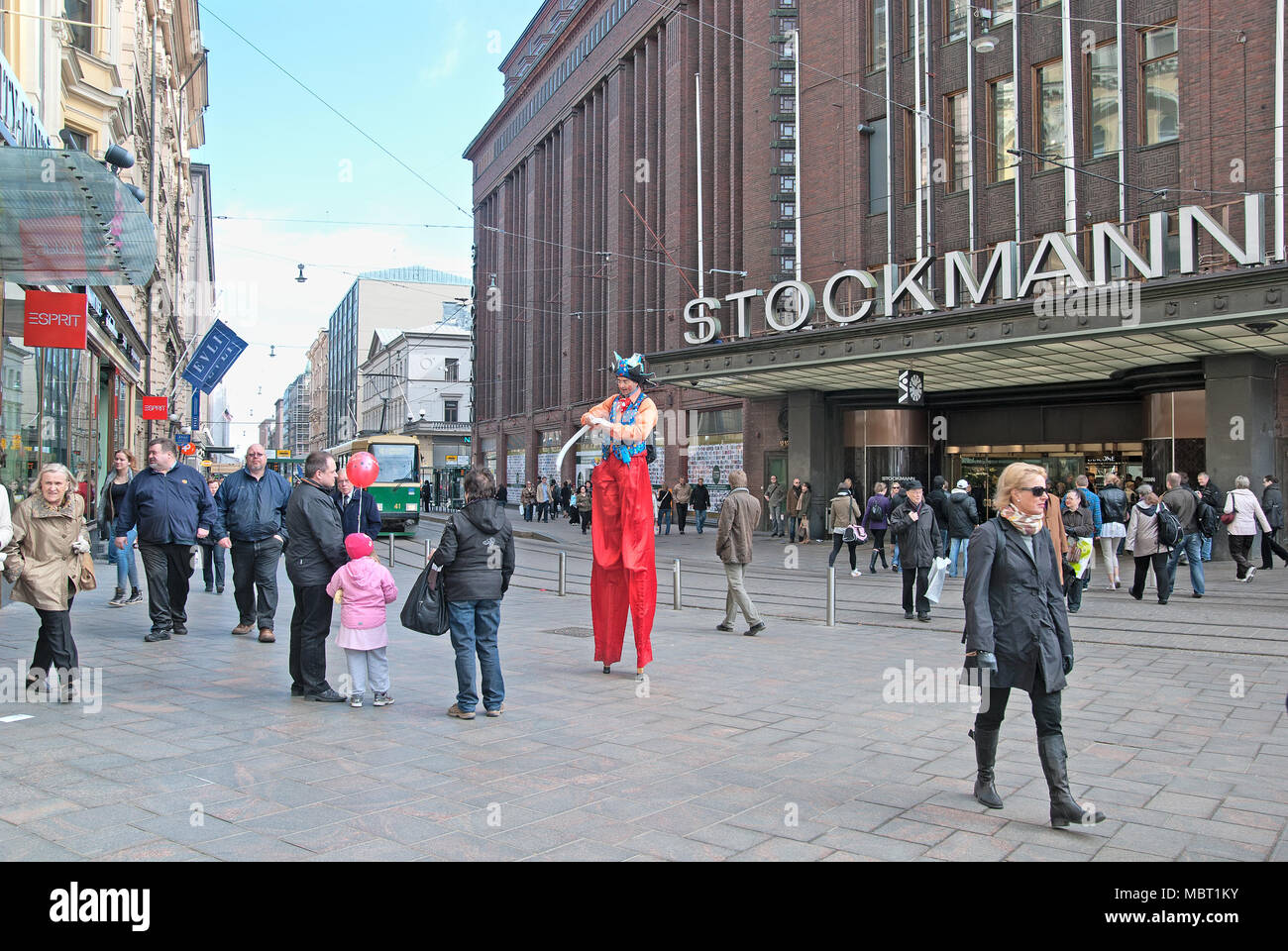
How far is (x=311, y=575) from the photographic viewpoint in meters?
7.24

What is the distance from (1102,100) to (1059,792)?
2205cm

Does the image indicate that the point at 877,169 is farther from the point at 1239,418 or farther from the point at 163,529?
the point at 163,529

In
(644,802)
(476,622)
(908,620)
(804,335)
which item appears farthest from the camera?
(804,335)

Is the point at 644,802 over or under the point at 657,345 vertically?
under

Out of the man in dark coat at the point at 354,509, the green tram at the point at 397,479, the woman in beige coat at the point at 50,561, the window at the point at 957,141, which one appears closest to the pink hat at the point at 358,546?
the man in dark coat at the point at 354,509

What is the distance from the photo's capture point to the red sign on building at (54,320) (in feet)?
44.2

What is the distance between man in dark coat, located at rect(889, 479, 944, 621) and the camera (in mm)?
12508

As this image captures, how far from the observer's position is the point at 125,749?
5.69m

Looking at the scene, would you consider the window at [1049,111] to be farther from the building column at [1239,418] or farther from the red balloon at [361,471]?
the red balloon at [361,471]

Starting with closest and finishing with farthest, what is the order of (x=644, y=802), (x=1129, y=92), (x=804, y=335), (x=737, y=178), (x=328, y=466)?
(x=644, y=802), (x=328, y=466), (x=1129, y=92), (x=804, y=335), (x=737, y=178)

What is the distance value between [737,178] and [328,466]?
2969cm

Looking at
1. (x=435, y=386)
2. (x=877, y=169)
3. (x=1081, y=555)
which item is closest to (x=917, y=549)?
(x=1081, y=555)
